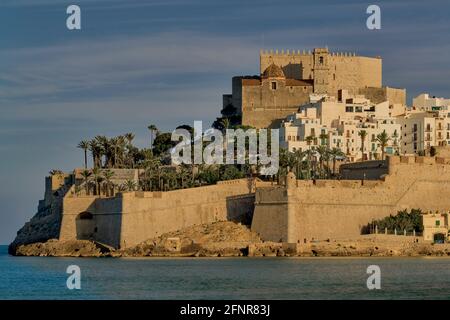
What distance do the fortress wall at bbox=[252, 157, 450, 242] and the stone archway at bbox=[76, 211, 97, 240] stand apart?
27.0 feet

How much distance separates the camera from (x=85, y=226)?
6500 centimetres

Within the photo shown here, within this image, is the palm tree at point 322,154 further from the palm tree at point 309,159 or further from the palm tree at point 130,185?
the palm tree at point 130,185

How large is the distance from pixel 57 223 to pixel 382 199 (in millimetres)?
16376

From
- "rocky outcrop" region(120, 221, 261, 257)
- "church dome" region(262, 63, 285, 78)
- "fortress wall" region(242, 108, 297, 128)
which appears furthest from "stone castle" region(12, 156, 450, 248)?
"church dome" region(262, 63, 285, 78)

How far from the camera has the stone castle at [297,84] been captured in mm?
79438

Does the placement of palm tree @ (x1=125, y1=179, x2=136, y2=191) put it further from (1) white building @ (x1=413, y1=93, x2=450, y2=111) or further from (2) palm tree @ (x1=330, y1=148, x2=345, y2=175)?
(1) white building @ (x1=413, y1=93, x2=450, y2=111)

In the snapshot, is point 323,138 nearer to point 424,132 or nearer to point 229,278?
point 424,132

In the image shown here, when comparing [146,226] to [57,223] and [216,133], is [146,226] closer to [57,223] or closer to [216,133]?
[57,223]

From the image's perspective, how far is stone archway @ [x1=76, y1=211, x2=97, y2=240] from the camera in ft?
213

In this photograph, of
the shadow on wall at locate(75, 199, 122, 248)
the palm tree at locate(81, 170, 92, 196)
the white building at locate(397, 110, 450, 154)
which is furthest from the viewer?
the white building at locate(397, 110, 450, 154)

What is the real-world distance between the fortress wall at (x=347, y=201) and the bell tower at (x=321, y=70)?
18.5 m

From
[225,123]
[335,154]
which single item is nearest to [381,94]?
[225,123]

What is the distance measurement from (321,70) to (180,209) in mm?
22119
